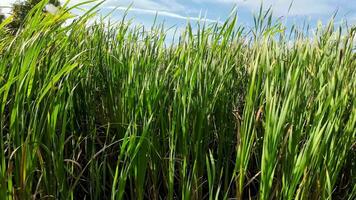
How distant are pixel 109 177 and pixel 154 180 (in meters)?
0.23

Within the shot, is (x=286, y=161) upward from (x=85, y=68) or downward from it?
downward

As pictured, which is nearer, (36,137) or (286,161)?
(36,137)

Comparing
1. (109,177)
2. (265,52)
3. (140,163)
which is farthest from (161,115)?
(265,52)

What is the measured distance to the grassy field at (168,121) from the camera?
49.7 inches

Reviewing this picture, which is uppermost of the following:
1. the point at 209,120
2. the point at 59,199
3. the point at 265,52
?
the point at 265,52

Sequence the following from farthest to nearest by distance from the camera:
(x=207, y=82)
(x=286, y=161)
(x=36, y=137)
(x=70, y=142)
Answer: (x=70, y=142)
(x=207, y=82)
(x=286, y=161)
(x=36, y=137)

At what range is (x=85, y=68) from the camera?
1.67 m

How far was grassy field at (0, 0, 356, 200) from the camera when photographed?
49.7 inches

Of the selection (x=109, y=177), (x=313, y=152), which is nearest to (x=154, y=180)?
(x=109, y=177)

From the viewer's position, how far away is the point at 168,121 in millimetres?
Answer: 1557

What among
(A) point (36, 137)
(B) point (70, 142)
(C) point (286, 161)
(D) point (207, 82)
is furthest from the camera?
(B) point (70, 142)

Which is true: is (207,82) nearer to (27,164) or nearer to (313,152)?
(313,152)

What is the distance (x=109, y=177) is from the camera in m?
1.58

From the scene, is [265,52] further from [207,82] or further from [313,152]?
[313,152]
